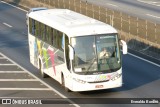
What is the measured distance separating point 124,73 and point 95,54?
4.85 m

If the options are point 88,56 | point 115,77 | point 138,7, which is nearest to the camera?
point 88,56

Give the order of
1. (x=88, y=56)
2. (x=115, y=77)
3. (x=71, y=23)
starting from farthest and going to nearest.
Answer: (x=71, y=23)
(x=115, y=77)
(x=88, y=56)

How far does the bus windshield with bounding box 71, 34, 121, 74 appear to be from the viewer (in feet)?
83.0

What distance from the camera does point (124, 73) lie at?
98.0 ft

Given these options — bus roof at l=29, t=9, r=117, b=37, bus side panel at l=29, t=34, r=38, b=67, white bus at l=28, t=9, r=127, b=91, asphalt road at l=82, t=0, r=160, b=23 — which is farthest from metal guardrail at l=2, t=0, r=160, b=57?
white bus at l=28, t=9, r=127, b=91

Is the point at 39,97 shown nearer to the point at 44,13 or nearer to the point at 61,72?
the point at 61,72

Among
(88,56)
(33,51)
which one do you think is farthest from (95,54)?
(33,51)

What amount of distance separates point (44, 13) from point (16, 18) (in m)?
22.2

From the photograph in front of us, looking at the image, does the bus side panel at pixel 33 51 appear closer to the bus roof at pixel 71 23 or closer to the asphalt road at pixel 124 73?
the asphalt road at pixel 124 73

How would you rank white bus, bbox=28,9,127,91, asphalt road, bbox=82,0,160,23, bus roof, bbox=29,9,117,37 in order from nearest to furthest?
white bus, bbox=28,9,127,91
bus roof, bbox=29,9,117,37
asphalt road, bbox=82,0,160,23

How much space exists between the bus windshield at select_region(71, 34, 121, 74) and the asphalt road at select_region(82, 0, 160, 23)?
25.1m

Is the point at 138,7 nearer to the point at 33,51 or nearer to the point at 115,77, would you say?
the point at 33,51

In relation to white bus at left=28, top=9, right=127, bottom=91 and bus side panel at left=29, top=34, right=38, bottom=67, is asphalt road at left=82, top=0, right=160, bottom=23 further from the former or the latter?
white bus at left=28, top=9, right=127, bottom=91

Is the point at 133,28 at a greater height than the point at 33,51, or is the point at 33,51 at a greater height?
the point at 33,51
